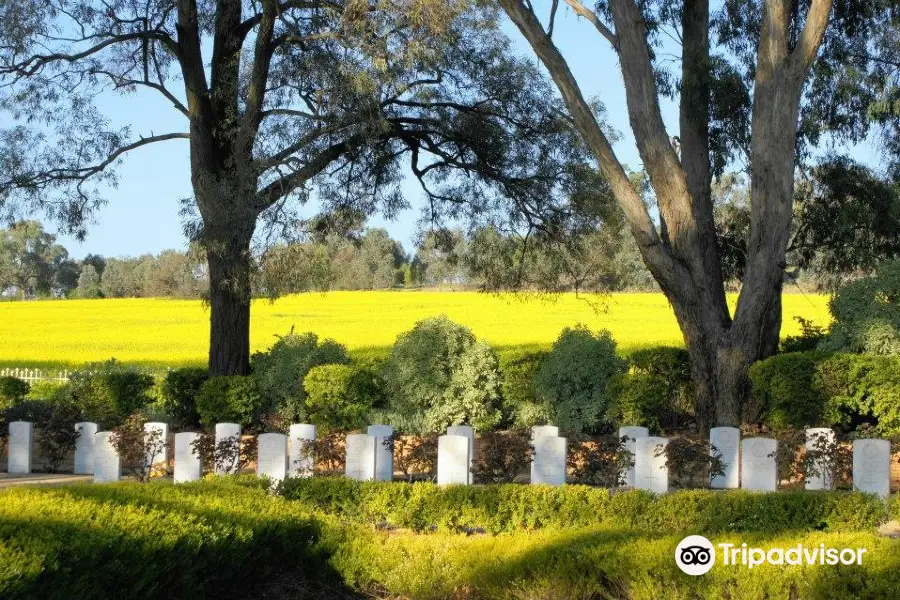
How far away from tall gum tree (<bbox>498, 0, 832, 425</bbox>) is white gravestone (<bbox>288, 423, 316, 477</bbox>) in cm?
640

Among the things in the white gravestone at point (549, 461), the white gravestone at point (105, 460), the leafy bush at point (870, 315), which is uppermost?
the leafy bush at point (870, 315)

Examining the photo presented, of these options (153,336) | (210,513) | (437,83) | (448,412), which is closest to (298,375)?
(448,412)

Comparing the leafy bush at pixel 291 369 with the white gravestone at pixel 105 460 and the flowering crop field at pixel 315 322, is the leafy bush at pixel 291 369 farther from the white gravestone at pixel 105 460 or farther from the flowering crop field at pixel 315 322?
the flowering crop field at pixel 315 322

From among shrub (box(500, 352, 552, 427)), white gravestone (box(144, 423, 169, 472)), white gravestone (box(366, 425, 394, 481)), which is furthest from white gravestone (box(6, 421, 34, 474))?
shrub (box(500, 352, 552, 427))

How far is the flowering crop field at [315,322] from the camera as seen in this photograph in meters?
31.8

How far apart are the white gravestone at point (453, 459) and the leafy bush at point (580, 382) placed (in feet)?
18.6

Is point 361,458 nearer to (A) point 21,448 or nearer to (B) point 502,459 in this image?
(B) point 502,459

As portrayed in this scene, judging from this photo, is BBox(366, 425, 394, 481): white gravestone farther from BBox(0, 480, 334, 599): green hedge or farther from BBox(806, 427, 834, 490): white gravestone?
BBox(806, 427, 834, 490): white gravestone

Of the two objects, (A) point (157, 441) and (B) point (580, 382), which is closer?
(A) point (157, 441)

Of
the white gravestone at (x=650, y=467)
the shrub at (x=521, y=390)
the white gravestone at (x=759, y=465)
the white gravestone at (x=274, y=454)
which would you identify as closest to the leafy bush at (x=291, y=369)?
the shrub at (x=521, y=390)

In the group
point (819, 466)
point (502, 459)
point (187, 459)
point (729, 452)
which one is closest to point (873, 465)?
point (819, 466)

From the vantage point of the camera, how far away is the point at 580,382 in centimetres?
1608

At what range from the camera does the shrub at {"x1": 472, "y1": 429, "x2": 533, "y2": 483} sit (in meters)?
10.3

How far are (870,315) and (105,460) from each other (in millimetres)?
10872
